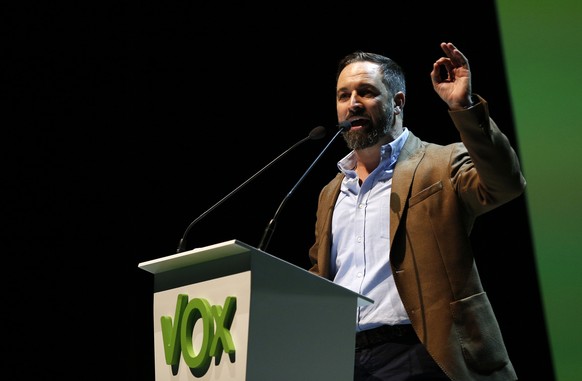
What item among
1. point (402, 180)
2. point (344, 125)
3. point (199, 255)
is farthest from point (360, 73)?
point (199, 255)

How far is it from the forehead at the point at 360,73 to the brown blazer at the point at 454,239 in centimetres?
37

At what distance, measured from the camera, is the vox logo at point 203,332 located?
1423 millimetres

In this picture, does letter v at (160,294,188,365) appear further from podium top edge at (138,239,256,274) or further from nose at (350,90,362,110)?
nose at (350,90,362,110)

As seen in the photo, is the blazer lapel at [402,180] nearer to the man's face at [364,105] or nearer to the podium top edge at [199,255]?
the man's face at [364,105]

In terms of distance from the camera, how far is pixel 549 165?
8.84 feet

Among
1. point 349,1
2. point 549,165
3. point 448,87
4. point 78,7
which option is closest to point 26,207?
point 78,7

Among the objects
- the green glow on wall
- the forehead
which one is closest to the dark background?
the green glow on wall

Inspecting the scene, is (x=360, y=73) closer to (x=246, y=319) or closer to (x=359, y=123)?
(x=359, y=123)

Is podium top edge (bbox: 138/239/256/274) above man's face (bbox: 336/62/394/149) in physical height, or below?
below

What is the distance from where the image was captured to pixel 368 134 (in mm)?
2352

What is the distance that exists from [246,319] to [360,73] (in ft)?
4.18

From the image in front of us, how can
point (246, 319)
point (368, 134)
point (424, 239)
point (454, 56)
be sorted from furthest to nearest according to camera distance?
point (368, 134) → point (424, 239) → point (454, 56) → point (246, 319)

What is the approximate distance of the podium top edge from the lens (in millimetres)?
1381

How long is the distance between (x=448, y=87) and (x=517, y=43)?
111 centimetres
